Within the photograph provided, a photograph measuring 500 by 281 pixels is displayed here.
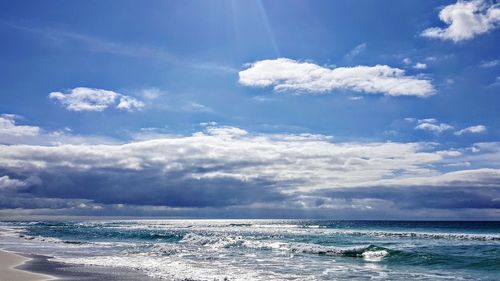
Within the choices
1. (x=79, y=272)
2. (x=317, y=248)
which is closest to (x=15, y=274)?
(x=79, y=272)

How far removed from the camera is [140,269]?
963 inches

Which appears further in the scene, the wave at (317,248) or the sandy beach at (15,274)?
the wave at (317,248)

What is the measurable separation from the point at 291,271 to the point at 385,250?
49.9ft

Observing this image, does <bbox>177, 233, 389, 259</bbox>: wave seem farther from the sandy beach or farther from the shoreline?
the sandy beach

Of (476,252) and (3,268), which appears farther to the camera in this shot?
(476,252)

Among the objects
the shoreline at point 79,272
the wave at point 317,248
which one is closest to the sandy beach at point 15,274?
the shoreline at point 79,272

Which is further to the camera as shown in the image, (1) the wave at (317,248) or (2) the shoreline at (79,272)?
(1) the wave at (317,248)

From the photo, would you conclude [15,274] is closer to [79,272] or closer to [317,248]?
[79,272]

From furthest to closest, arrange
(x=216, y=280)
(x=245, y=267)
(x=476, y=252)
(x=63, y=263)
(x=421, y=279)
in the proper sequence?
1. (x=476, y=252)
2. (x=63, y=263)
3. (x=245, y=267)
4. (x=421, y=279)
5. (x=216, y=280)

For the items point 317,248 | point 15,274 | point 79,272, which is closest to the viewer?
point 15,274

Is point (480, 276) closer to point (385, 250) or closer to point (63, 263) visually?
point (385, 250)

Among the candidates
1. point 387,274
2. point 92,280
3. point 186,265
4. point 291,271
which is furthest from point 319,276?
point 92,280

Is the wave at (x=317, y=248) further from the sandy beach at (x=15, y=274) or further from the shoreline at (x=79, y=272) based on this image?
the sandy beach at (x=15, y=274)

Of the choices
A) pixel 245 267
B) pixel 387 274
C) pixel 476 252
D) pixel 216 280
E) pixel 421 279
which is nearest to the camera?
pixel 216 280
